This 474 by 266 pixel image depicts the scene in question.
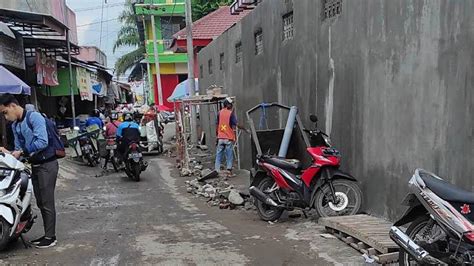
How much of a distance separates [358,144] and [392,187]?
3.27 ft

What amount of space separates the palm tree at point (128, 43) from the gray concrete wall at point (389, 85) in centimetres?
3834

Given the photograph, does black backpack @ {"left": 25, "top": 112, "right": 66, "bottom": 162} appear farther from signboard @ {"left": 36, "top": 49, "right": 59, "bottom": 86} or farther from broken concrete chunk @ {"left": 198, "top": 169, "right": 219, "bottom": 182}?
signboard @ {"left": 36, "top": 49, "right": 59, "bottom": 86}

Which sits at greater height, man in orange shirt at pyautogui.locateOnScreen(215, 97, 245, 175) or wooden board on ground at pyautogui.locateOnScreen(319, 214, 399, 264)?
man in orange shirt at pyautogui.locateOnScreen(215, 97, 245, 175)

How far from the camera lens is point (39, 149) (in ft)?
18.4

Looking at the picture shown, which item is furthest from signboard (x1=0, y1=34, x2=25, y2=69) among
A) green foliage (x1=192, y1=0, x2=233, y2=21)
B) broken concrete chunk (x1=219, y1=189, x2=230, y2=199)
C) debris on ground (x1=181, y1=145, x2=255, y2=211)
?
green foliage (x1=192, y1=0, x2=233, y2=21)

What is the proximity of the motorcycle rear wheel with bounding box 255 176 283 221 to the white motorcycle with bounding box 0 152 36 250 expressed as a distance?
3166 mm

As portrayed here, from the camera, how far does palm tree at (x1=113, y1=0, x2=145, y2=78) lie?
1802 inches

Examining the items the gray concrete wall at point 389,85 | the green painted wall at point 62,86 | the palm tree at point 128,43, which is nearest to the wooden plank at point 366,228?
the gray concrete wall at point 389,85

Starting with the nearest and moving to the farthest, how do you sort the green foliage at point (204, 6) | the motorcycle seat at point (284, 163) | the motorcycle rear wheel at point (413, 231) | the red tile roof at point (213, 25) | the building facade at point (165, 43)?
the motorcycle rear wheel at point (413, 231) → the motorcycle seat at point (284, 163) → the red tile roof at point (213, 25) → the green foliage at point (204, 6) → the building facade at point (165, 43)

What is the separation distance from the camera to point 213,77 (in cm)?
1756

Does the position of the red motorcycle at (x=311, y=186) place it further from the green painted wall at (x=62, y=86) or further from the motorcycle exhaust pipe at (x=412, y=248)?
the green painted wall at (x=62, y=86)

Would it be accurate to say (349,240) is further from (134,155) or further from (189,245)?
(134,155)

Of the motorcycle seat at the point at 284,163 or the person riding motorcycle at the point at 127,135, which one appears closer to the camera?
the motorcycle seat at the point at 284,163

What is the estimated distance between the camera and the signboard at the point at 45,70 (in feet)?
48.5
